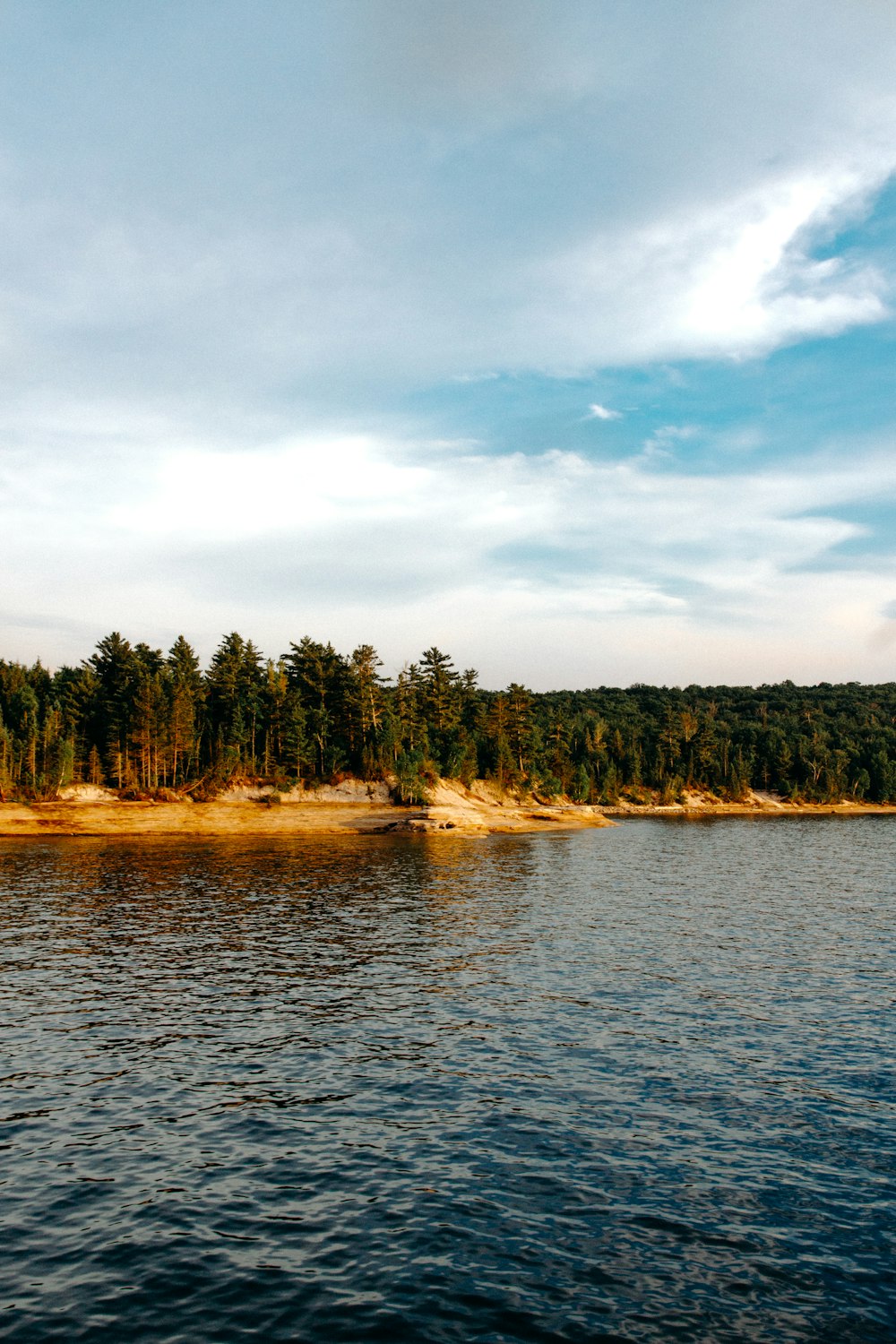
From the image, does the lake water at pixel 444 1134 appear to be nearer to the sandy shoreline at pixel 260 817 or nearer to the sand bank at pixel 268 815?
the sandy shoreline at pixel 260 817

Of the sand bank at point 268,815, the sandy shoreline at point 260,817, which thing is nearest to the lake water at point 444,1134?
the sandy shoreline at point 260,817

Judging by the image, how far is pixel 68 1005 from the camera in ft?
104

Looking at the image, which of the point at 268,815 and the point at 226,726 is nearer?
the point at 268,815

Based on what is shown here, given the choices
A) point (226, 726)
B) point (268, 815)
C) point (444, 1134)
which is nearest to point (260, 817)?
point (268, 815)

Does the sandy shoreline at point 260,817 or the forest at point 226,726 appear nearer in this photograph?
the sandy shoreline at point 260,817

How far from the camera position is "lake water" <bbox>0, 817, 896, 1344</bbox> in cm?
1438

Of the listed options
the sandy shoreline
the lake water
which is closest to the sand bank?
the sandy shoreline

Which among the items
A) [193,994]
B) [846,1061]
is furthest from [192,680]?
[846,1061]

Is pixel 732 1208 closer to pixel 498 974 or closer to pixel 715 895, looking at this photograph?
pixel 498 974

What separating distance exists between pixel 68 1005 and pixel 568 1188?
21875 millimetres

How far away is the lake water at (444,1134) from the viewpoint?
14.4m

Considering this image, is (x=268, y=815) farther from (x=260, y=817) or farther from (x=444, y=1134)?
(x=444, y=1134)

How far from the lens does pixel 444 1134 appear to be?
68.5 feet

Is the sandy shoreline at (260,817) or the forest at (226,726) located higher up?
the forest at (226,726)
